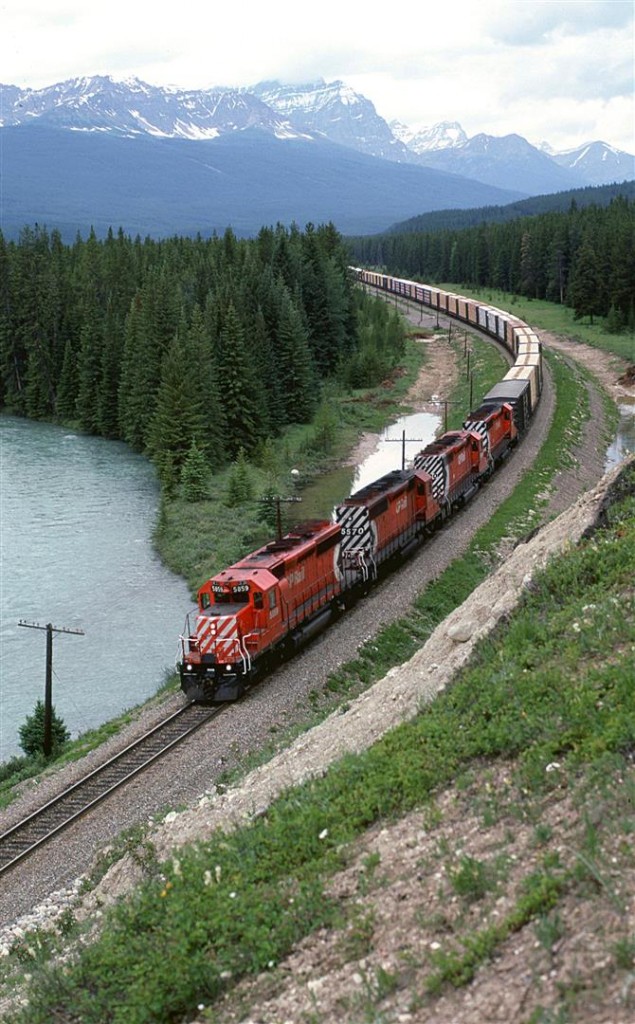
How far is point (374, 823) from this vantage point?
1398 cm

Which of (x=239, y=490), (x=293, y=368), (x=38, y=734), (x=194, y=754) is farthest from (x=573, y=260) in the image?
(x=194, y=754)

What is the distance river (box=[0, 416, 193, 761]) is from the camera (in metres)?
35.2

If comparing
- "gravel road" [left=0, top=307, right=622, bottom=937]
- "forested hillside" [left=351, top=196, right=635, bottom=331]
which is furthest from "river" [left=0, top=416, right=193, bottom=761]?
"forested hillside" [left=351, top=196, right=635, bottom=331]

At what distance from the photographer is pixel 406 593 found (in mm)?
38125

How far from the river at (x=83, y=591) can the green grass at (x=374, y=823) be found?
61.9 ft

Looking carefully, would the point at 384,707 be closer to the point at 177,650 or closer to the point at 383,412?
the point at 177,650

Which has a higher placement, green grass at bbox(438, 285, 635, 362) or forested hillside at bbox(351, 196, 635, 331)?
forested hillside at bbox(351, 196, 635, 331)

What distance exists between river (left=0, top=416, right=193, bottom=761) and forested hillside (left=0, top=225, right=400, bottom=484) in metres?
6.71

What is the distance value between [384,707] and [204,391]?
55624 millimetres

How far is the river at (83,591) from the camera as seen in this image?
115ft

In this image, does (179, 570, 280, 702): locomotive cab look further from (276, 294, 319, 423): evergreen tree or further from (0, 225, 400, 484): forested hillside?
(276, 294, 319, 423): evergreen tree

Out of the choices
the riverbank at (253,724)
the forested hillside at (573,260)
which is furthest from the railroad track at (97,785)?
the forested hillside at (573,260)

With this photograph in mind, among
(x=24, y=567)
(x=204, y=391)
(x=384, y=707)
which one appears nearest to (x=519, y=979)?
(x=384, y=707)

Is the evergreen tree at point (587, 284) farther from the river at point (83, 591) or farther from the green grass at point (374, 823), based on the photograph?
the green grass at point (374, 823)
